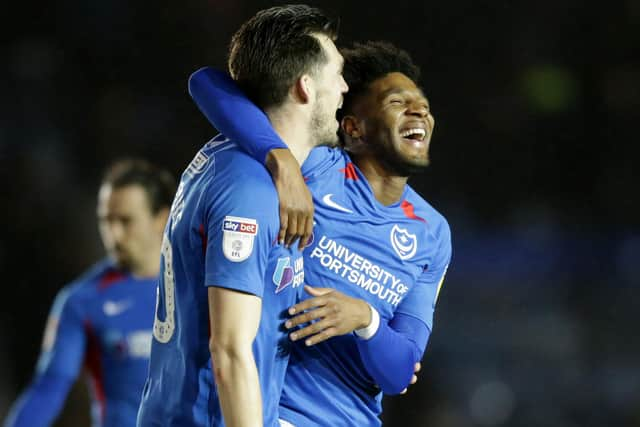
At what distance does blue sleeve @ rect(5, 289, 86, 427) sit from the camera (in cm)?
437

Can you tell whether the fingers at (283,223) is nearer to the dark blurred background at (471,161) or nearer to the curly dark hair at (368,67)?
the curly dark hair at (368,67)

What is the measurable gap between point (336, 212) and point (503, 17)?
735 cm

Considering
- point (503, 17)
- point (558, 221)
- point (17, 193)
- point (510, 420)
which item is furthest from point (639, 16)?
point (17, 193)

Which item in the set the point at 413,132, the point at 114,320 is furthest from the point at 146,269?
the point at 413,132

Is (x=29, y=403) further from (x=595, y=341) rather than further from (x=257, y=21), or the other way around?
(x=595, y=341)

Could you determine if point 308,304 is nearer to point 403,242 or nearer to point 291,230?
point 291,230

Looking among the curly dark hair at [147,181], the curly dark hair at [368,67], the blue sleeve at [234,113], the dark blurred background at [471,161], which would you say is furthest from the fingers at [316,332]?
the dark blurred background at [471,161]

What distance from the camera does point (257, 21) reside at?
2680 millimetres

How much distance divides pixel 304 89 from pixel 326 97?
0.08m

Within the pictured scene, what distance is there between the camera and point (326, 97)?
270 cm

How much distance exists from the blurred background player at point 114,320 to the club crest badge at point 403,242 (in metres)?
1.77

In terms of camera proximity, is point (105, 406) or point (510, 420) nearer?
point (105, 406)

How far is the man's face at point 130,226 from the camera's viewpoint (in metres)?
4.70

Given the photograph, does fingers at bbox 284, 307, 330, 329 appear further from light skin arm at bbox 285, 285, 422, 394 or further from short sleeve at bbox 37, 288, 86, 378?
short sleeve at bbox 37, 288, 86, 378
